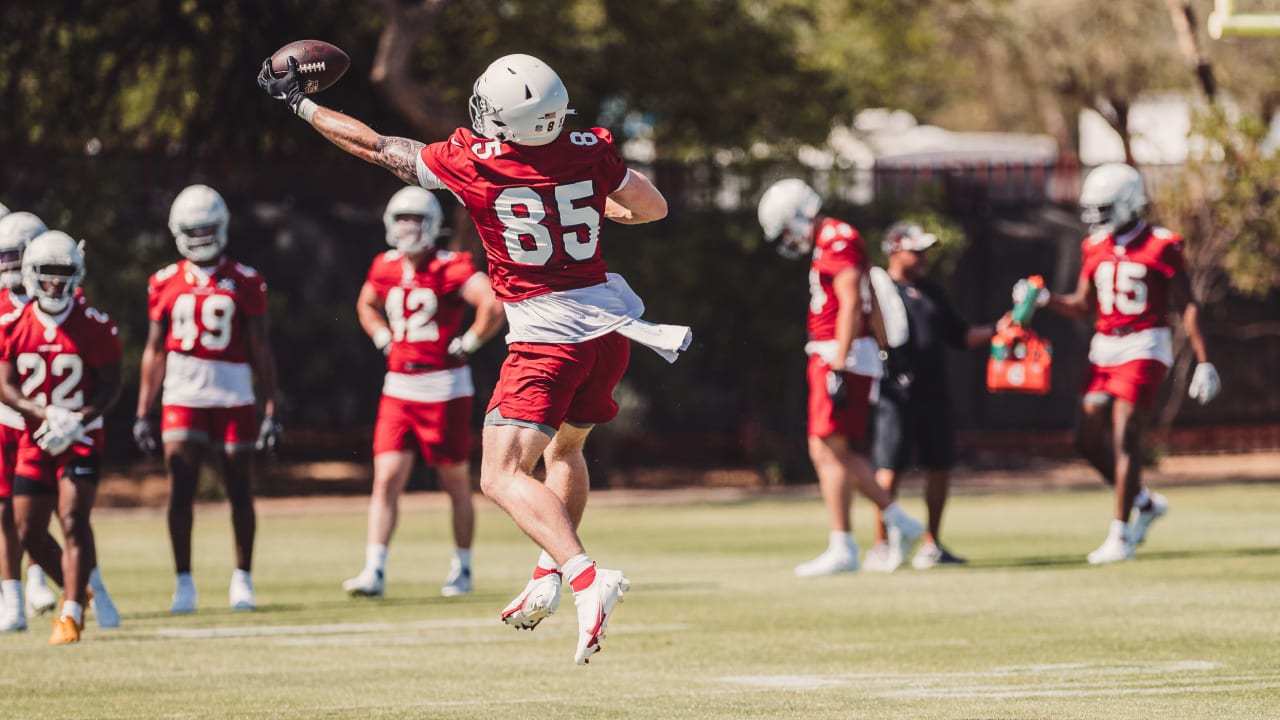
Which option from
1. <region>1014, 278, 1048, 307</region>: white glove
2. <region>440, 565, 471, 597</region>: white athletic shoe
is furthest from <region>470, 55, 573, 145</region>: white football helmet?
<region>1014, 278, 1048, 307</region>: white glove

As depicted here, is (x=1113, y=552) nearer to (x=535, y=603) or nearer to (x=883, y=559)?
(x=883, y=559)

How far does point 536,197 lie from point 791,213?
4.91 meters

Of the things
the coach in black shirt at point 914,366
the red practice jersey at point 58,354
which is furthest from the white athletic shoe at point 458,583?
the coach in black shirt at point 914,366

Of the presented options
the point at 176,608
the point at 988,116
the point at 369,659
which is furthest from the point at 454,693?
the point at 988,116

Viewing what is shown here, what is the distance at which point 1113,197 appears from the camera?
41.9ft

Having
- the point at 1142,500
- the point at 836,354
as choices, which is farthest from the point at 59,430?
the point at 1142,500

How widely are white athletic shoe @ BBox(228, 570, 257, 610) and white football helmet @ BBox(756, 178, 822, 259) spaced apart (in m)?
3.68

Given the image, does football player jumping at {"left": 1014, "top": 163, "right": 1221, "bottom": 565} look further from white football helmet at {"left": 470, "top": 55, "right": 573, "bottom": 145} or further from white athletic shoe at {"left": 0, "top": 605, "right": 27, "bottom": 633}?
white athletic shoe at {"left": 0, "top": 605, "right": 27, "bottom": 633}

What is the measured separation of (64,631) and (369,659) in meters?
1.76

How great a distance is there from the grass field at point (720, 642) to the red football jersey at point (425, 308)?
4.61ft

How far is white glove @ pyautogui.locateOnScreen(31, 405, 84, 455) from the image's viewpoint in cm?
984

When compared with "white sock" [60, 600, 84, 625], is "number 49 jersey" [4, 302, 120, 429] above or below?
above

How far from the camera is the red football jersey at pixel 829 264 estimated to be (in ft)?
40.0

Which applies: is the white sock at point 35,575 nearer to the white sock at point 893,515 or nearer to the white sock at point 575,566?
the white sock at point 575,566
